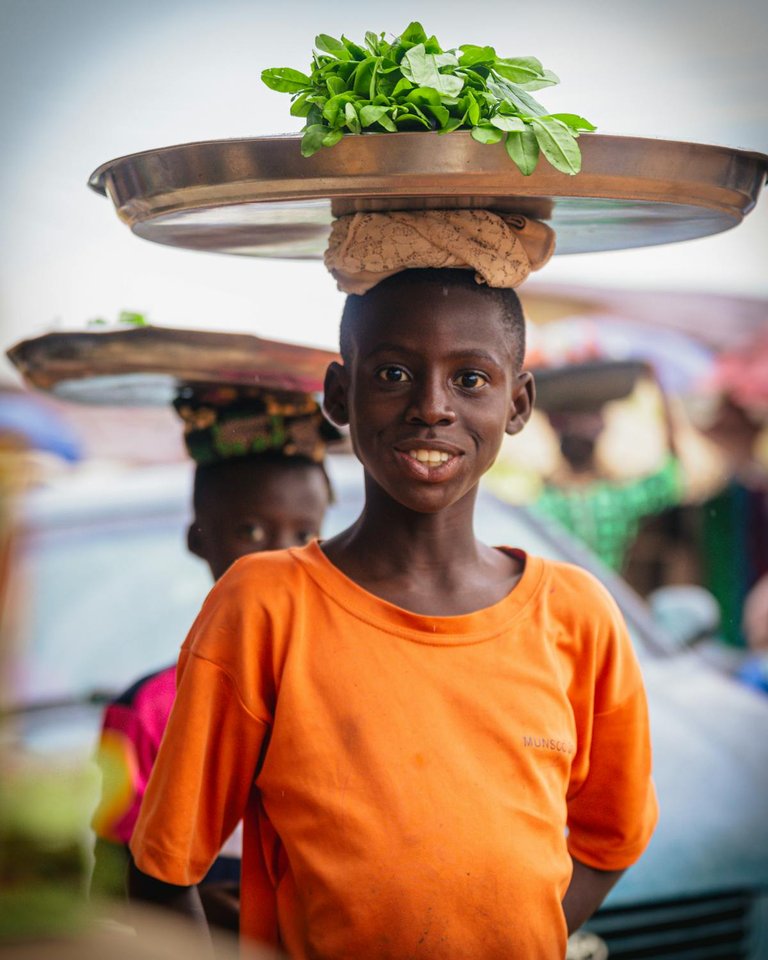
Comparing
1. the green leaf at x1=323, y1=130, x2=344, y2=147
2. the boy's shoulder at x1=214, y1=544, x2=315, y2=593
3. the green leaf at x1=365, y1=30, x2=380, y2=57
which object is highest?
the green leaf at x1=365, y1=30, x2=380, y2=57

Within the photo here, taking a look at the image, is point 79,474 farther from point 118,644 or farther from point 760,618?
point 760,618

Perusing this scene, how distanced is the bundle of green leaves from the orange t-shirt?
662mm

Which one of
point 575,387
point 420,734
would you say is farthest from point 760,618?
point 420,734

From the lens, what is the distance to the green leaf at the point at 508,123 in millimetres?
1564

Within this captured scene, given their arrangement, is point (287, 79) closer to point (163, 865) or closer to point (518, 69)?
point (518, 69)

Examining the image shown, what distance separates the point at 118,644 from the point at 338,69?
7.78ft

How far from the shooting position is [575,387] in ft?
22.6

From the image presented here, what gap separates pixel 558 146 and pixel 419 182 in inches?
7.2

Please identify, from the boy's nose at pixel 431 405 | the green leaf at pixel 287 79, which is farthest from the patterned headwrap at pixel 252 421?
the green leaf at pixel 287 79

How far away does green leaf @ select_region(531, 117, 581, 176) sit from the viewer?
1.57 metres

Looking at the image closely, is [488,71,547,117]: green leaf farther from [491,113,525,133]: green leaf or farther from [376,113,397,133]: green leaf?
[376,113,397,133]: green leaf

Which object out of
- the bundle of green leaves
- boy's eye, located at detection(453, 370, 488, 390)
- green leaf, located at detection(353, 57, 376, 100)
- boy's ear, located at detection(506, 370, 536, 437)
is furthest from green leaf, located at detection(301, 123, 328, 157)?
boy's ear, located at detection(506, 370, 536, 437)

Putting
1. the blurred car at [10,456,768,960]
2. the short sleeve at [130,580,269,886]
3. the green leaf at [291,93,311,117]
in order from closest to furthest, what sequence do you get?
1. the green leaf at [291,93,311,117]
2. the short sleeve at [130,580,269,886]
3. the blurred car at [10,456,768,960]

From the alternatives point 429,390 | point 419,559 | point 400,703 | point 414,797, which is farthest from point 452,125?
point 414,797
